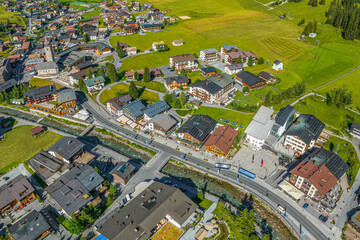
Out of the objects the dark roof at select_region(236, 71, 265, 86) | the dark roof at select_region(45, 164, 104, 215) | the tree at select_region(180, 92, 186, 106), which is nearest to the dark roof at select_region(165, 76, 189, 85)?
the tree at select_region(180, 92, 186, 106)

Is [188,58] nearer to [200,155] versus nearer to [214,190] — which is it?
[200,155]

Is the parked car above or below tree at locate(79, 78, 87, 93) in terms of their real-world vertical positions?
below

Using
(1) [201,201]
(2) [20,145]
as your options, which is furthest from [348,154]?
(2) [20,145]

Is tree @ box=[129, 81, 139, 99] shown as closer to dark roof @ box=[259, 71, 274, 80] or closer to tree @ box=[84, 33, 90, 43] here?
dark roof @ box=[259, 71, 274, 80]

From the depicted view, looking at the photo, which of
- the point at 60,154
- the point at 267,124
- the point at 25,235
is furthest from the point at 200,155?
the point at 25,235

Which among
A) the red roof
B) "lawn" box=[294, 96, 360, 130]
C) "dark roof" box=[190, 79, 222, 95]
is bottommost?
"lawn" box=[294, 96, 360, 130]

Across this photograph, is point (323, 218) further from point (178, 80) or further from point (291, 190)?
point (178, 80)

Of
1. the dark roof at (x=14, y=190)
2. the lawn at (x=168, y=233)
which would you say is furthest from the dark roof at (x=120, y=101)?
the lawn at (x=168, y=233)
